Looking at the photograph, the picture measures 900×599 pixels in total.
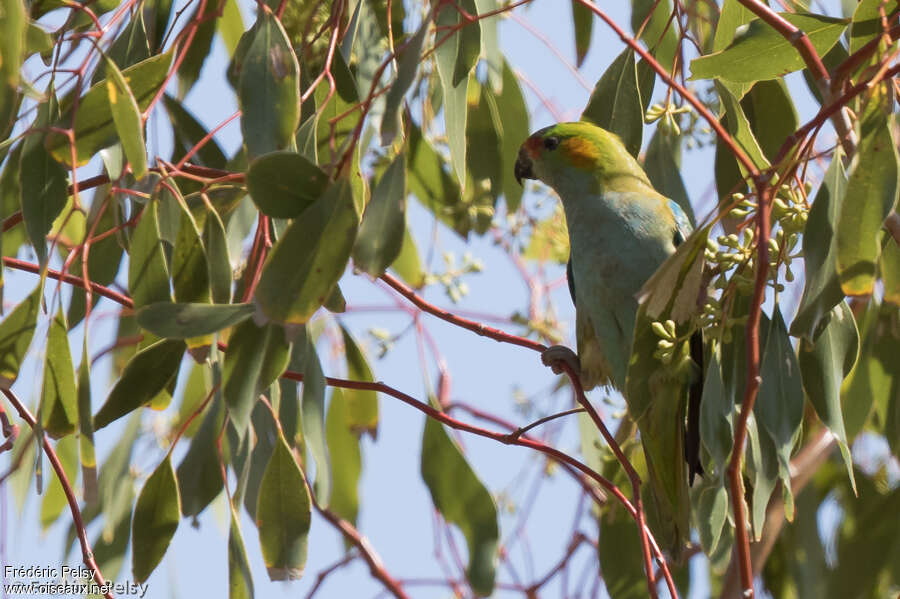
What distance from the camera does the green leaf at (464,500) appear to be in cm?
243

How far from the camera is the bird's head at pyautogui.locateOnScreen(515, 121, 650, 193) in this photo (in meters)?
2.61

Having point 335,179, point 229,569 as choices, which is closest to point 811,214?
point 335,179

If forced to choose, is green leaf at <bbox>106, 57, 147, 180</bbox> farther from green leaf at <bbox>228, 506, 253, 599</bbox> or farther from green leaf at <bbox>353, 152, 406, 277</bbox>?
green leaf at <bbox>228, 506, 253, 599</bbox>

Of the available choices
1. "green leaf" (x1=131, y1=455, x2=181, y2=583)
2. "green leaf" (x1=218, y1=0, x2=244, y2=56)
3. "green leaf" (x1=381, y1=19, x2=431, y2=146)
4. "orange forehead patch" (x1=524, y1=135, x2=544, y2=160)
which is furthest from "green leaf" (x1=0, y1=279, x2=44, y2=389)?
"orange forehead patch" (x1=524, y1=135, x2=544, y2=160)

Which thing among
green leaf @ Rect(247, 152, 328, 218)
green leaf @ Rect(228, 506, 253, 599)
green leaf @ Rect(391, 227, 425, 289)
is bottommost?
green leaf @ Rect(228, 506, 253, 599)

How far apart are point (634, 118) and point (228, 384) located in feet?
3.63

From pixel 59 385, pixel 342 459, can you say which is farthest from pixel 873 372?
pixel 59 385

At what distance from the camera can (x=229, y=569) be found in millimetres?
1754

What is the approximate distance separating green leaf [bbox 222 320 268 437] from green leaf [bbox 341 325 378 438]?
3.65 feet

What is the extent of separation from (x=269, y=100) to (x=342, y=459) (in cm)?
154

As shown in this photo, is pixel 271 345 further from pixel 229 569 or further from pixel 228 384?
pixel 229 569

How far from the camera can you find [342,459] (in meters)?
2.91

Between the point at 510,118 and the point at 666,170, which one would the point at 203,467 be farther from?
the point at 510,118

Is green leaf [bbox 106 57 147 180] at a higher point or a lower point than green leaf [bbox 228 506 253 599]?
higher
